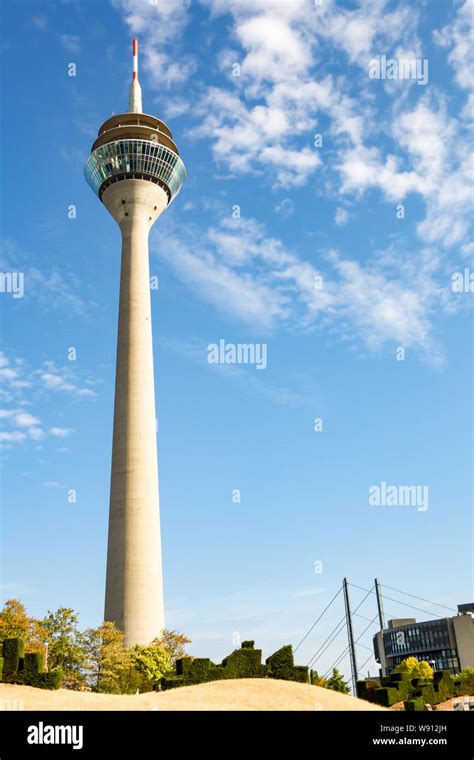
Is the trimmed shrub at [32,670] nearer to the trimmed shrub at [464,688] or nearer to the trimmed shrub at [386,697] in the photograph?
the trimmed shrub at [386,697]

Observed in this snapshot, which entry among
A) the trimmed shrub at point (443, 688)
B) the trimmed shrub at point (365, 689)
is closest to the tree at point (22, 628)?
the trimmed shrub at point (365, 689)

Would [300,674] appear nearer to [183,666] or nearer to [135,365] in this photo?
[183,666]

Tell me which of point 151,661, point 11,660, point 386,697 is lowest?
point 386,697

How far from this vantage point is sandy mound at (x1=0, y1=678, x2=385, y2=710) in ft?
112

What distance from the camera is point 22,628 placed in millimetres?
57250

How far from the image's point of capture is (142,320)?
8681 centimetres

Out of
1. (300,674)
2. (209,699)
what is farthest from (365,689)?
(209,699)

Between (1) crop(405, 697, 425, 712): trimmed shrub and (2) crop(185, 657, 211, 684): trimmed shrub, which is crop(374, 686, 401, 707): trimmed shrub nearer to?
(1) crop(405, 697, 425, 712): trimmed shrub

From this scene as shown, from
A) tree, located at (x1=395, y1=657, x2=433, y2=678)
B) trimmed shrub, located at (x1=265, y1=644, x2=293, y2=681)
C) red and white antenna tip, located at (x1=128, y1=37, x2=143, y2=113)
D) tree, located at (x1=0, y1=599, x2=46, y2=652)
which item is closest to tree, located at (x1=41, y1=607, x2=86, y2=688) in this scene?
tree, located at (x1=0, y1=599, x2=46, y2=652)

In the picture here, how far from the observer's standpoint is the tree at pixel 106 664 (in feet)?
178

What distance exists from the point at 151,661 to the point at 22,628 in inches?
467

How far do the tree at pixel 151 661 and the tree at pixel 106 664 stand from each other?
3.47ft
